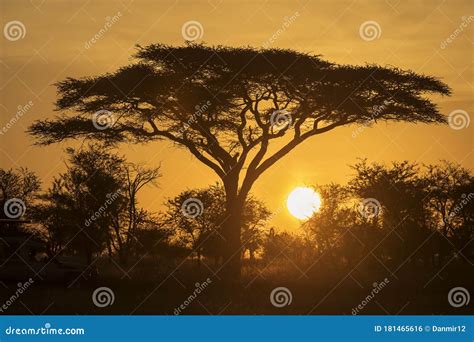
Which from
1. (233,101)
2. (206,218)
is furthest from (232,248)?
(206,218)

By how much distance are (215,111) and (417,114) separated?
301 inches

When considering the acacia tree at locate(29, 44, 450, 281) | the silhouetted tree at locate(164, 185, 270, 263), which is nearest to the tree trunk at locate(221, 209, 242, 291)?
the acacia tree at locate(29, 44, 450, 281)

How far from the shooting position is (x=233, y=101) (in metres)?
33.8

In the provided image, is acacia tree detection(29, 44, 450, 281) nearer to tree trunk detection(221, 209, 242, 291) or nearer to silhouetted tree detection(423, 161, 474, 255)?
tree trunk detection(221, 209, 242, 291)

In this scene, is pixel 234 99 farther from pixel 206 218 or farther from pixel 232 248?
pixel 206 218

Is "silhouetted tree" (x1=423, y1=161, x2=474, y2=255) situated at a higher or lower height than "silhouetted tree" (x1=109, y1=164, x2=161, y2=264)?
higher

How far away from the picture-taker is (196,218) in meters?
48.3

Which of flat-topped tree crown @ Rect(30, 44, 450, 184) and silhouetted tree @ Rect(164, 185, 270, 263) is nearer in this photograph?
flat-topped tree crown @ Rect(30, 44, 450, 184)

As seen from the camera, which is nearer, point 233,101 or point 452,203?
point 233,101

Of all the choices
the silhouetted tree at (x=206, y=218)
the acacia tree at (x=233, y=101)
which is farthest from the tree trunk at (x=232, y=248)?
the silhouetted tree at (x=206, y=218)

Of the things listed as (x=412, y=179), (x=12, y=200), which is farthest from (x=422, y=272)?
(x=12, y=200)

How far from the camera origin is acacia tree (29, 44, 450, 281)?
33094mm

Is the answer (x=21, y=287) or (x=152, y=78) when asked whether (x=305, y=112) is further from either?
(x=21, y=287)

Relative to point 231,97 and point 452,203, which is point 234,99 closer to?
point 231,97
